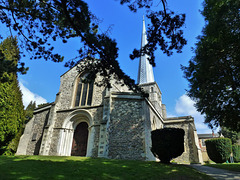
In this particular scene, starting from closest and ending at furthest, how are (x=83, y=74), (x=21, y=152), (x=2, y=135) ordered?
(x=2, y=135)
(x=21, y=152)
(x=83, y=74)

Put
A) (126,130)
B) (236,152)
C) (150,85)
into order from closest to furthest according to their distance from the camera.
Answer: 1. (126,130)
2. (236,152)
3. (150,85)

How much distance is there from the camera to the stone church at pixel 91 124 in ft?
39.6

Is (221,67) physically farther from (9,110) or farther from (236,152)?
(236,152)

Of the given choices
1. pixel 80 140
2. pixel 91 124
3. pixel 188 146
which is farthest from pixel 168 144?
pixel 188 146

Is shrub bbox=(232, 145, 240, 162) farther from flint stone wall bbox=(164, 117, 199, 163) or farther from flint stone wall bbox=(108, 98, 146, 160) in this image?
flint stone wall bbox=(108, 98, 146, 160)

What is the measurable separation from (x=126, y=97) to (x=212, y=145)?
1156 cm

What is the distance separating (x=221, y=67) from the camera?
9734 mm

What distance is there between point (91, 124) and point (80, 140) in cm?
242

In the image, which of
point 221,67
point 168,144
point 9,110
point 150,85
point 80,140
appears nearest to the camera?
point 168,144

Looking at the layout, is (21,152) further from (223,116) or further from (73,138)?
(223,116)

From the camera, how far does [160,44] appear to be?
7.27 m

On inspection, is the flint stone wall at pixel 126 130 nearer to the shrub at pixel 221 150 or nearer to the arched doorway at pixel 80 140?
the arched doorway at pixel 80 140

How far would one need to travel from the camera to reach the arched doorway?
46.4 ft

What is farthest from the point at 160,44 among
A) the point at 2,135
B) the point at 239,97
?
the point at 2,135
